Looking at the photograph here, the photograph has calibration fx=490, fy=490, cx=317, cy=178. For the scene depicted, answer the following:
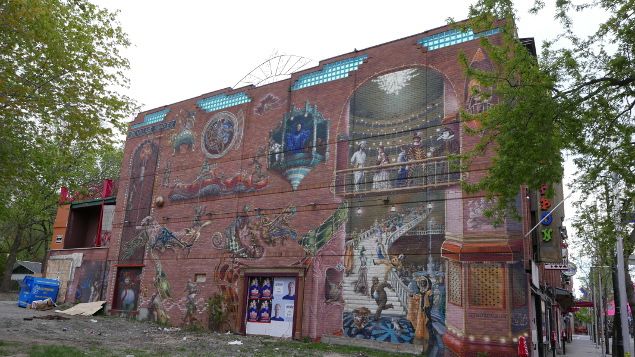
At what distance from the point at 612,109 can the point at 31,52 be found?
14.3 m

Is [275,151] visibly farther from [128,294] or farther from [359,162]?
[128,294]

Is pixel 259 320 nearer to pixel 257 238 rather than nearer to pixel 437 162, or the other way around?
pixel 257 238

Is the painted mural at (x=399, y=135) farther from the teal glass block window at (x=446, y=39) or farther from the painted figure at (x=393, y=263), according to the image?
the painted figure at (x=393, y=263)

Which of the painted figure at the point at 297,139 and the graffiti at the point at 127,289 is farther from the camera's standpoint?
the graffiti at the point at 127,289

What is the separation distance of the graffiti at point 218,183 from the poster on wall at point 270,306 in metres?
4.15

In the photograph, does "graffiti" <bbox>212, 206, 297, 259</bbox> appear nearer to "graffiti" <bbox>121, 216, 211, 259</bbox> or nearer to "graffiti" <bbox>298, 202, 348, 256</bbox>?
"graffiti" <bbox>298, 202, 348, 256</bbox>

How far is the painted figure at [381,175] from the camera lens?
1786cm

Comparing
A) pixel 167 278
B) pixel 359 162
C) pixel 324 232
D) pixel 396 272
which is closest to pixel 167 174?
pixel 167 278

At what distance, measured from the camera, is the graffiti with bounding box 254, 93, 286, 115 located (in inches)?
872

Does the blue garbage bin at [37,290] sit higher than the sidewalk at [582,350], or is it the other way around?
the blue garbage bin at [37,290]

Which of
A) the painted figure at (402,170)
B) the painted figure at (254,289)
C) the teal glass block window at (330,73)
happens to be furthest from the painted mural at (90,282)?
the painted figure at (402,170)

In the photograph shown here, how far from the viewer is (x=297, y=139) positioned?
822 inches

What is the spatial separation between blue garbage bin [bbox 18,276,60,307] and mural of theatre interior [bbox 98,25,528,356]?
512cm

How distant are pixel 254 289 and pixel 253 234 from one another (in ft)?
7.62
